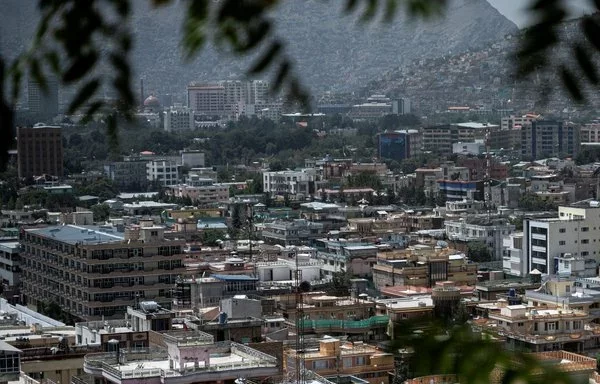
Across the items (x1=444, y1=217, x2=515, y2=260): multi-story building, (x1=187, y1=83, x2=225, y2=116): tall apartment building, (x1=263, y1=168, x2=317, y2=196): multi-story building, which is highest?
(x1=187, y1=83, x2=225, y2=116): tall apartment building

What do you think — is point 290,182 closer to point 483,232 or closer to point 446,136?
point 483,232

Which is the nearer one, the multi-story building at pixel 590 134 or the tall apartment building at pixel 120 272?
the tall apartment building at pixel 120 272

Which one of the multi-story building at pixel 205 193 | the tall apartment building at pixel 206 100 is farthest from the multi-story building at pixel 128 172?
the tall apartment building at pixel 206 100

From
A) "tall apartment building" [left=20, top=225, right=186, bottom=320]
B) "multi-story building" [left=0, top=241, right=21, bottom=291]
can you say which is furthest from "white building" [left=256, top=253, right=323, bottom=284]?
"multi-story building" [left=0, top=241, right=21, bottom=291]

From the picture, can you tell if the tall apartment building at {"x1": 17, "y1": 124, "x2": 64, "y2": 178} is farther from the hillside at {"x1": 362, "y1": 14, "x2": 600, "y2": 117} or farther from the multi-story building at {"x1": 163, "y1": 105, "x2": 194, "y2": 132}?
the hillside at {"x1": 362, "y1": 14, "x2": 600, "y2": 117}

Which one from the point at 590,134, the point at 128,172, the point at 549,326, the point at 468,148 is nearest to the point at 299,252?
the point at 549,326

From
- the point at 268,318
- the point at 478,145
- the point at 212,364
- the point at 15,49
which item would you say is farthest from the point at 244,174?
the point at 15,49

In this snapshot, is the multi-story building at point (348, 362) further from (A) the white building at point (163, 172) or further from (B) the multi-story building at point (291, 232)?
(A) the white building at point (163, 172)
